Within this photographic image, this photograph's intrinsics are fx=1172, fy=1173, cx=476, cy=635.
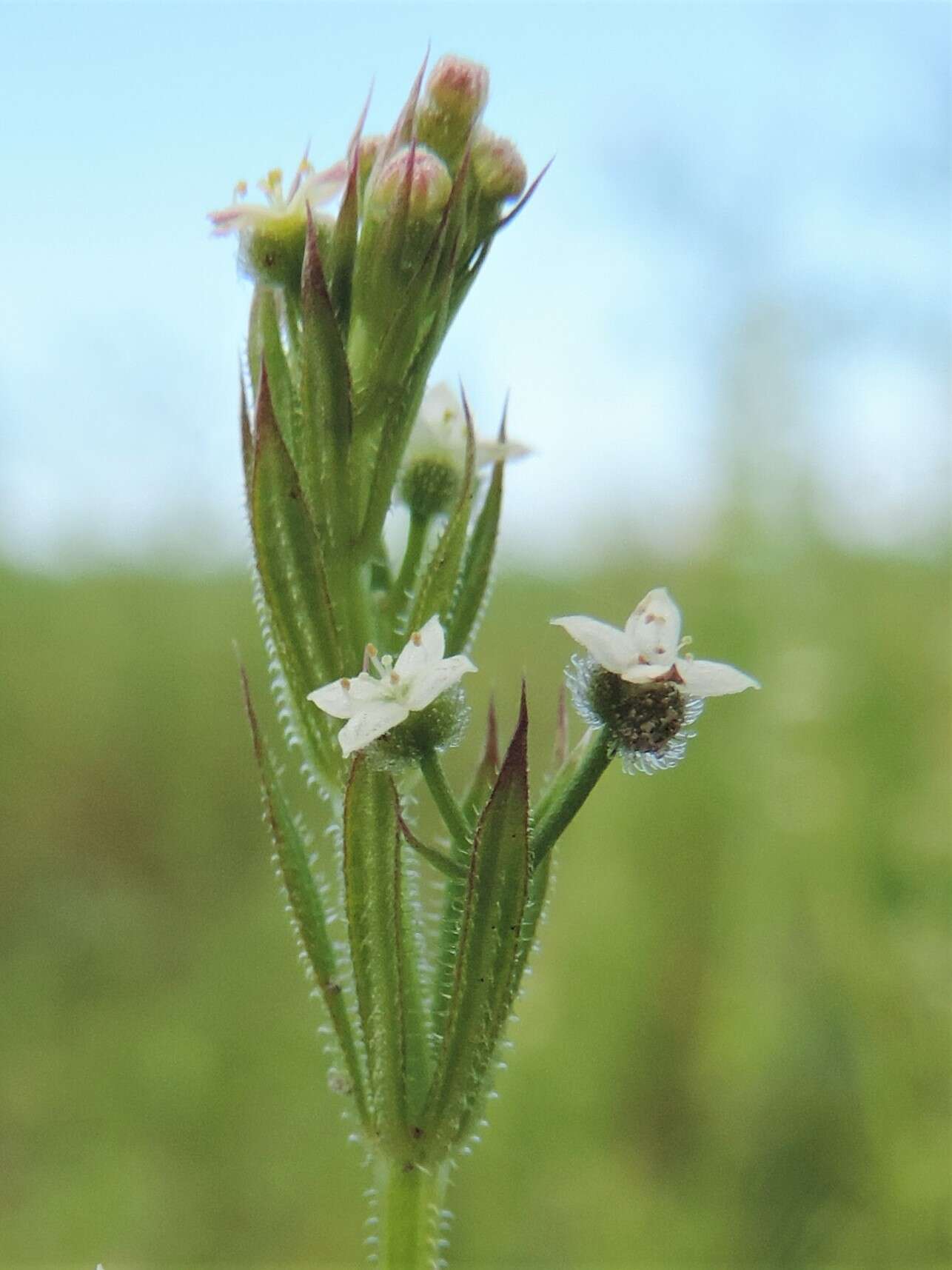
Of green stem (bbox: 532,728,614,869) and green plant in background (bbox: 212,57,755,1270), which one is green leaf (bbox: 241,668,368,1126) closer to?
green plant in background (bbox: 212,57,755,1270)

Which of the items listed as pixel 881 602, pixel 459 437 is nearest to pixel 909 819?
pixel 881 602

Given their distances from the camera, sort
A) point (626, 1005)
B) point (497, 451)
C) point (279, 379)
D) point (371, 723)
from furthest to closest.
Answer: point (626, 1005), point (497, 451), point (279, 379), point (371, 723)

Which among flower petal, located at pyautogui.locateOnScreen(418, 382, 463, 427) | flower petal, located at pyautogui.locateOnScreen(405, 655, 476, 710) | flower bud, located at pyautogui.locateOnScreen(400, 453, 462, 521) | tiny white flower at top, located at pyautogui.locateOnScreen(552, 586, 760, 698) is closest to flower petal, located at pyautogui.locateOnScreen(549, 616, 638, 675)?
tiny white flower at top, located at pyautogui.locateOnScreen(552, 586, 760, 698)

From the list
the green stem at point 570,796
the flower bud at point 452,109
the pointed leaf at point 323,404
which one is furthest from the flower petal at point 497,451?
the green stem at point 570,796

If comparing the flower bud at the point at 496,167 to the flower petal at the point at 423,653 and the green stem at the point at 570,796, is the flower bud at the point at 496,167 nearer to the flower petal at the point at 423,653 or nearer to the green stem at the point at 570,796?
the flower petal at the point at 423,653

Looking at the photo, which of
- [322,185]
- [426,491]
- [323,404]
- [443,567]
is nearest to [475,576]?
[443,567]

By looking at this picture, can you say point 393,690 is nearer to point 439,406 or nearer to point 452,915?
point 452,915

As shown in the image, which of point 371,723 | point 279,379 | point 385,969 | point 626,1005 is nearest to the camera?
point 371,723
